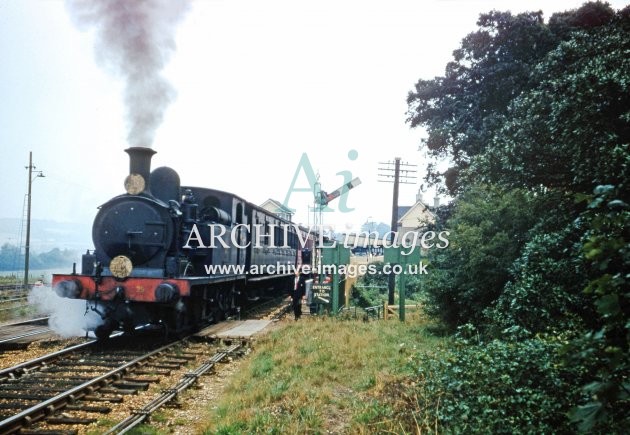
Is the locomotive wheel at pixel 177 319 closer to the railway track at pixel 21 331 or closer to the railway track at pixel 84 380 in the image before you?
the railway track at pixel 84 380

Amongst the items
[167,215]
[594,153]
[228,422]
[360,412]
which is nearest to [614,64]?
[594,153]

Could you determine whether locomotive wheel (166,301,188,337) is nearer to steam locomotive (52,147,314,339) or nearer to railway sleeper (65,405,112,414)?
steam locomotive (52,147,314,339)

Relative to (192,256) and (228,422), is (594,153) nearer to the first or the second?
(228,422)

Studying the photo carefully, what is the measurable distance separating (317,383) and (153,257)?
14.3 feet

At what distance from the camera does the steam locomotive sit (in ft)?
26.4

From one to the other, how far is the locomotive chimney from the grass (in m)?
3.80

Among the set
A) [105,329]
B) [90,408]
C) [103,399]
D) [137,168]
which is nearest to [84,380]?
[103,399]

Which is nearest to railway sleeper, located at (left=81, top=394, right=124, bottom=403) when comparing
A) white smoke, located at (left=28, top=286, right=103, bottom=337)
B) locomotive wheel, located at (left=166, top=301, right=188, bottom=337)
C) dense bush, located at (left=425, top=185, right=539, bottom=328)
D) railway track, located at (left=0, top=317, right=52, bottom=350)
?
locomotive wheel, located at (left=166, top=301, right=188, bottom=337)

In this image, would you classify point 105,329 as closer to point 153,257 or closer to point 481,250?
point 153,257

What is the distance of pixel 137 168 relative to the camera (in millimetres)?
8703

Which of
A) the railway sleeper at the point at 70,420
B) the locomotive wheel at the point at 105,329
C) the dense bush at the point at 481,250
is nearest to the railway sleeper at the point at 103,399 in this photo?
the railway sleeper at the point at 70,420

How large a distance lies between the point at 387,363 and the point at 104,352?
192 inches

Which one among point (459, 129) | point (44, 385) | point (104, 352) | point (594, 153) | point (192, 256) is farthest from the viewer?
point (459, 129)

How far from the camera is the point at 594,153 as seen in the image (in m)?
6.39
